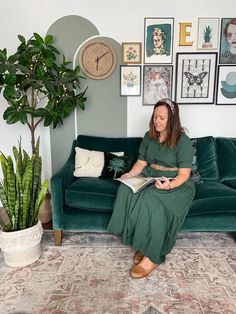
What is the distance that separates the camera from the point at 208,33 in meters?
2.70

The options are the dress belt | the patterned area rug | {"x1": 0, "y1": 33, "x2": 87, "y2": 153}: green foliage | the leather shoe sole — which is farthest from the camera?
{"x1": 0, "y1": 33, "x2": 87, "y2": 153}: green foliage

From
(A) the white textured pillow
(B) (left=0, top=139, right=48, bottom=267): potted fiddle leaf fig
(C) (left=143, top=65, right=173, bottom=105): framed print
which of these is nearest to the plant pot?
(B) (left=0, top=139, right=48, bottom=267): potted fiddle leaf fig

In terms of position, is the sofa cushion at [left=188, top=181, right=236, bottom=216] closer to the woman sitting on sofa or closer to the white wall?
the woman sitting on sofa

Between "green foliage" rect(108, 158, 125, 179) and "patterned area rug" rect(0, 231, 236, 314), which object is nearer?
"patterned area rug" rect(0, 231, 236, 314)

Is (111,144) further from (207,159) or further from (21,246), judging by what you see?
(21,246)

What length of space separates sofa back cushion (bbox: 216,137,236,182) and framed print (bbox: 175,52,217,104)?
505mm

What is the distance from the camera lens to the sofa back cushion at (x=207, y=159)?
253cm

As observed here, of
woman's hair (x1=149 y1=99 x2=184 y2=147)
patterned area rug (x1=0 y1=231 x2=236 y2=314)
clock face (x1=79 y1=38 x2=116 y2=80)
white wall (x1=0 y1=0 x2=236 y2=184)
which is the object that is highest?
white wall (x1=0 y1=0 x2=236 y2=184)

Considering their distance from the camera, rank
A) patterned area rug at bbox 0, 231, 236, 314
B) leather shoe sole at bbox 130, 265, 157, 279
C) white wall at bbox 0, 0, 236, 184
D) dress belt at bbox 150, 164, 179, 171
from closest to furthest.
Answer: patterned area rug at bbox 0, 231, 236, 314
leather shoe sole at bbox 130, 265, 157, 279
dress belt at bbox 150, 164, 179, 171
white wall at bbox 0, 0, 236, 184

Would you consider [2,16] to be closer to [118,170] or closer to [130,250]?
[118,170]

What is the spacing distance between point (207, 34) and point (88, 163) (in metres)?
1.84

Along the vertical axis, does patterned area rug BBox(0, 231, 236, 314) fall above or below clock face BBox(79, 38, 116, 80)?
below

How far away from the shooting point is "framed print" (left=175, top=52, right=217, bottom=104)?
8.99ft

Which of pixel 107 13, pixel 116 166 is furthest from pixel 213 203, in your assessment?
pixel 107 13
